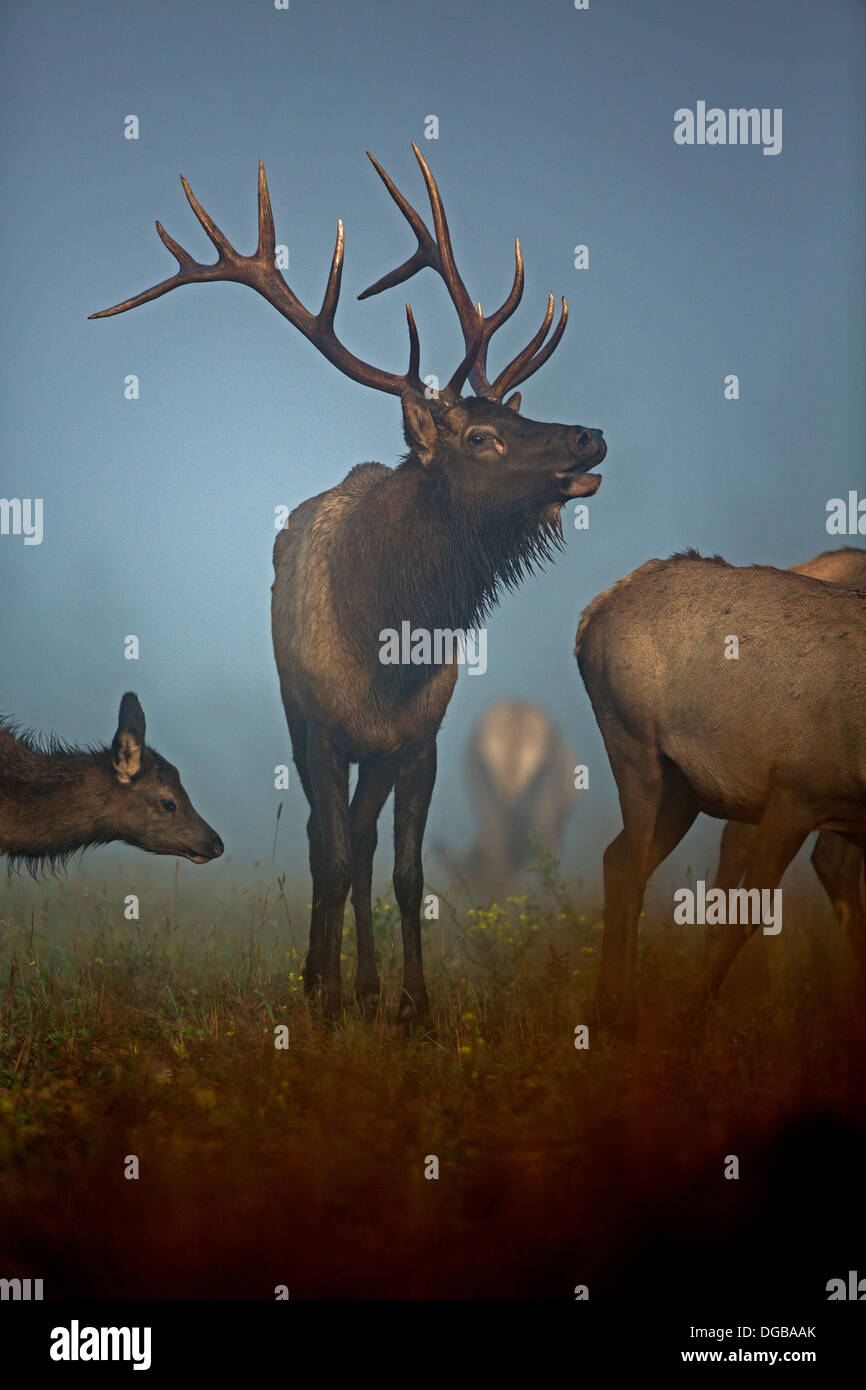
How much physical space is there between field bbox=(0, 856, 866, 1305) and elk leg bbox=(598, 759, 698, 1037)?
17cm

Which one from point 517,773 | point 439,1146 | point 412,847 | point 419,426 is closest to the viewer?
point 439,1146

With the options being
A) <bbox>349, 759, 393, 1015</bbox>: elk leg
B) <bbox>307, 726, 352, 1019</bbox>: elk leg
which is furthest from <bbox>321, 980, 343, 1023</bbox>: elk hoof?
<bbox>349, 759, 393, 1015</bbox>: elk leg

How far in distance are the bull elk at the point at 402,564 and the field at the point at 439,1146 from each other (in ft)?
2.52

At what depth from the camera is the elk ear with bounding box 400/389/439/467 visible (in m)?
5.95

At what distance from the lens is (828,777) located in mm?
5078

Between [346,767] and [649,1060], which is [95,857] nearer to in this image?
[346,767]

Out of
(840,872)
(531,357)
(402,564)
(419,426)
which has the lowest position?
(840,872)

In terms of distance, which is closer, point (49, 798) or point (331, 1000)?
point (331, 1000)

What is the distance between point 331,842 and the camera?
604 cm

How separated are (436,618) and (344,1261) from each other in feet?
10.6

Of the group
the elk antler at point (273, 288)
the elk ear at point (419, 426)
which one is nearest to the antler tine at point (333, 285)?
the elk antler at point (273, 288)

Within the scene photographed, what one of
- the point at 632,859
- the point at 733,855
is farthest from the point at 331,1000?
the point at 733,855

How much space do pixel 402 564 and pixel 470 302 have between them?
5.12 feet

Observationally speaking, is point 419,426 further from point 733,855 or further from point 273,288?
point 733,855
